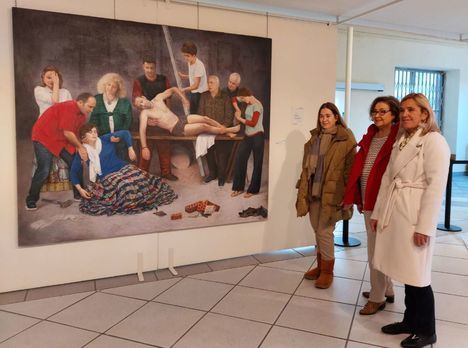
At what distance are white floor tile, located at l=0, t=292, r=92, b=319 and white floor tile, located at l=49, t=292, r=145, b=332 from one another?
0.23ft

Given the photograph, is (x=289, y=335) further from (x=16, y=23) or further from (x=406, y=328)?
(x=16, y=23)

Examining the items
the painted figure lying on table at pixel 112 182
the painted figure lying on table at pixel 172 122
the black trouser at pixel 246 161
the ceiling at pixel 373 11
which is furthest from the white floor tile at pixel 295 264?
the ceiling at pixel 373 11

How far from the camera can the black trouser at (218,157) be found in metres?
3.68

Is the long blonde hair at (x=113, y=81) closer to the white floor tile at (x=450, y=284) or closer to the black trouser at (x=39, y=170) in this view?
the black trouser at (x=39, y=170)

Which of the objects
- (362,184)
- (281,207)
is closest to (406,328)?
(362,184)

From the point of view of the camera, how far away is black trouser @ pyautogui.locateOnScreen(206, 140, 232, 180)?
3.68 meters

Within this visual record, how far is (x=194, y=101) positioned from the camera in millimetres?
3555

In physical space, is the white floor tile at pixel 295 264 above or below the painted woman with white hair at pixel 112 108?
below

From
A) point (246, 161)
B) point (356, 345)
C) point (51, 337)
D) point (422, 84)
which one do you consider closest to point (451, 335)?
point (356, 345)

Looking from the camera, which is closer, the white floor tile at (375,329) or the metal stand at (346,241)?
the white floor tile at (375,329)

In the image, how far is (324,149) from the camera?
321 cm

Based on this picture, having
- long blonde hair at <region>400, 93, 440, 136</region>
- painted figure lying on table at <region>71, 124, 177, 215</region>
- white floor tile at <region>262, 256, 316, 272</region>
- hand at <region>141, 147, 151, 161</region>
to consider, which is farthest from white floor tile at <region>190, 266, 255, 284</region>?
long blonde hair at <region>400, 93, 440, 136</region>

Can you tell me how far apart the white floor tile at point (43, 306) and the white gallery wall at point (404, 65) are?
18.8ft

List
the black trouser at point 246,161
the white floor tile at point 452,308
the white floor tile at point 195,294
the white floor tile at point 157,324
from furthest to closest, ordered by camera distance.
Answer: the black trouser at point 246,161 → the white floor tile at point 195,294 → the white floor tile at point 452,308 → the white floor tile at point 157,324
